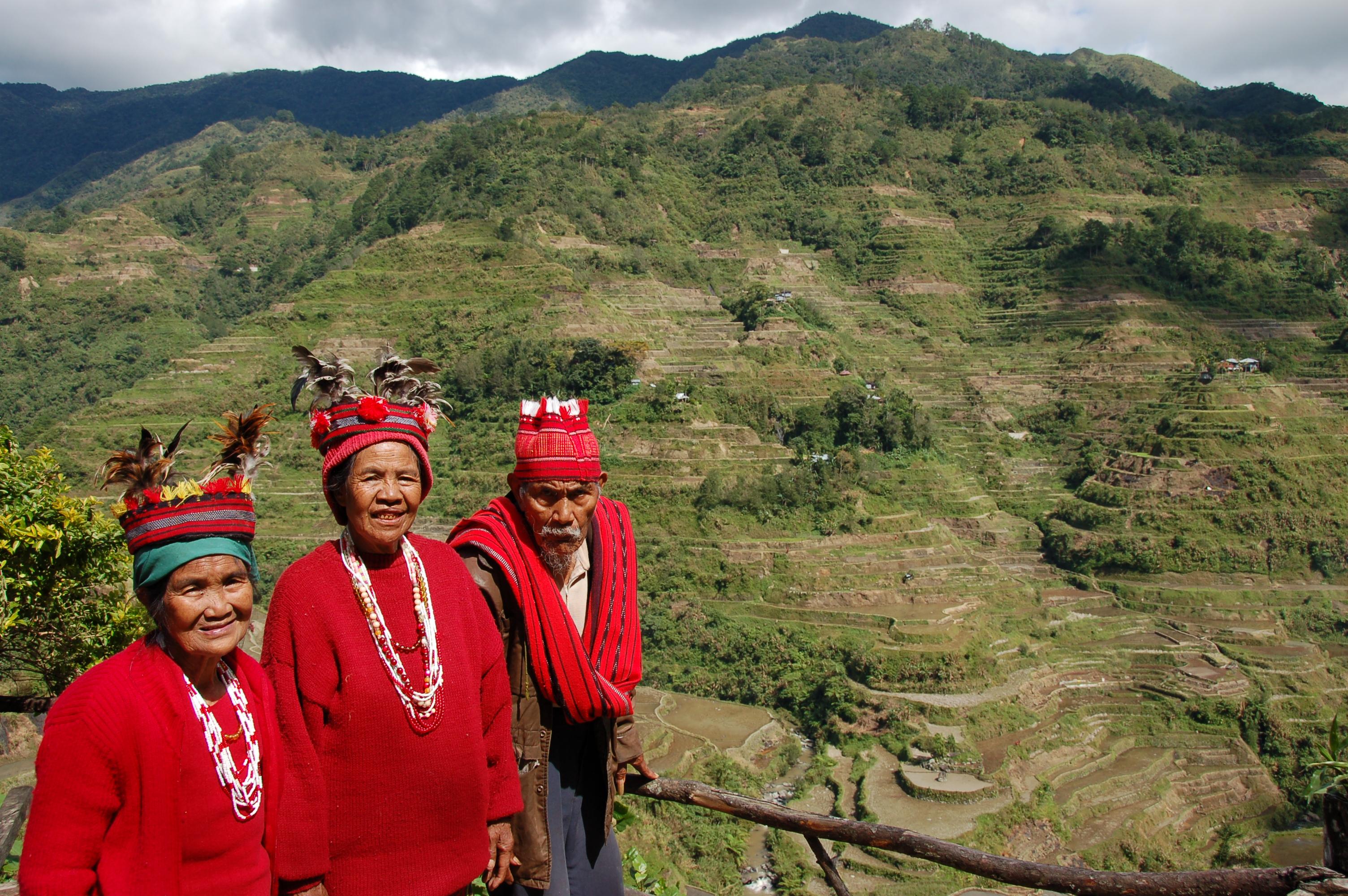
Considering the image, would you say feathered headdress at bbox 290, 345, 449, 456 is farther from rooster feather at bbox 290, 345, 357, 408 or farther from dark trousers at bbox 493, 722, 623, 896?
dark trousers at bbox 493, 722, 623, 896

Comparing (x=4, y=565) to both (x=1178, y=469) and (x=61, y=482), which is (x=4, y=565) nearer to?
(x=61, y=482)

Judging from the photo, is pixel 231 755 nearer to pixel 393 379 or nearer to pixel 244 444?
pixel 244 444

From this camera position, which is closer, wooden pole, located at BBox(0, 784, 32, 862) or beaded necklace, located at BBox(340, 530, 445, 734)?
beaded necklace, located at BBox(340, 530, 445, 734)

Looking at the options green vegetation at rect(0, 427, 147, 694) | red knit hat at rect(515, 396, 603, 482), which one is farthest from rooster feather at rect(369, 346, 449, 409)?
green vegetation at rect(0, 427, 147, 694)

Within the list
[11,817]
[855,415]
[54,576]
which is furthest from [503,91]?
[11,817]

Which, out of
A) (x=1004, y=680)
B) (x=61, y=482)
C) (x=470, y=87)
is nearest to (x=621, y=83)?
(x=470, y=87)

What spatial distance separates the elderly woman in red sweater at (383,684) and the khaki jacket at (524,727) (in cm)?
7

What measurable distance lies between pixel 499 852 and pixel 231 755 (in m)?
0.75

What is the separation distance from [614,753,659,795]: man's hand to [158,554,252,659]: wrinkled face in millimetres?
1184

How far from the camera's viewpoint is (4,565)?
15.4ft

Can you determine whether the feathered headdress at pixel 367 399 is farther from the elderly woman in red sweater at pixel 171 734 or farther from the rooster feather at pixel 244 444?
the elderly woman in red sweater at pixel 171 734

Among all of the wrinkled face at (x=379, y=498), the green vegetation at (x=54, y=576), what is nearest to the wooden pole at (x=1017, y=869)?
the wrinkled face at (x=379, y=498)

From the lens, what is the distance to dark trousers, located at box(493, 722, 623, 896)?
8.02ft

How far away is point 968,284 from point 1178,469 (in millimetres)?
20808
